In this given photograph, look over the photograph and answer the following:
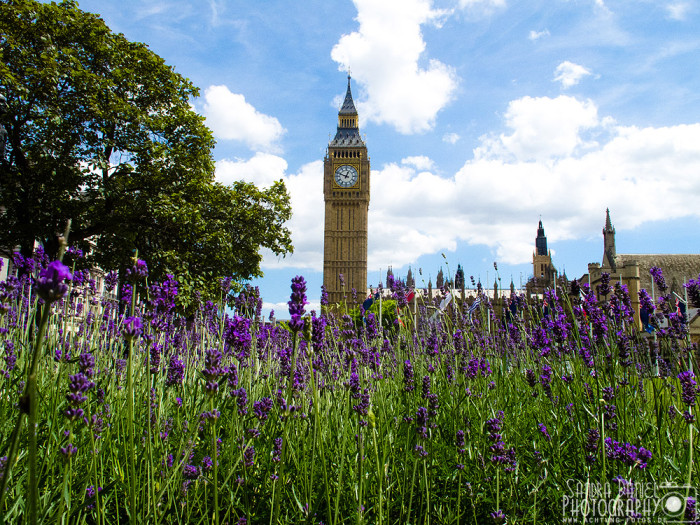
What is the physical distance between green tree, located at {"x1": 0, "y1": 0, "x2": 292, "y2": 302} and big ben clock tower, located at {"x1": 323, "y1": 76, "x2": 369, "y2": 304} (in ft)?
189

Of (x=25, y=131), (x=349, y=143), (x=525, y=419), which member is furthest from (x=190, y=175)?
(x=349, y=143)

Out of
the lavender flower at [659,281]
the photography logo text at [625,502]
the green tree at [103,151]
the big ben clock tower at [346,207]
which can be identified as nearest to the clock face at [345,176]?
the big ben clock tower at [346,207]

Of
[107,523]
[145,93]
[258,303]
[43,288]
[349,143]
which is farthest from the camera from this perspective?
[349,143]

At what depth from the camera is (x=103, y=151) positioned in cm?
1398

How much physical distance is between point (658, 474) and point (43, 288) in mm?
2582

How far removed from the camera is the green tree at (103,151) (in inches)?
492

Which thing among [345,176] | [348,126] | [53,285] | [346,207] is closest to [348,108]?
[348,126]

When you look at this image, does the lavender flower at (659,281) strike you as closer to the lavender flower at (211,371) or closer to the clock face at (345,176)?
the lavender flower at (211,371)

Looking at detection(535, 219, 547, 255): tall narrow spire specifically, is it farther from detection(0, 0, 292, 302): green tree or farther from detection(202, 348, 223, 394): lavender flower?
detection(202, 348, 223, 394): lavender flower

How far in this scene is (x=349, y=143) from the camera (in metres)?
73.2

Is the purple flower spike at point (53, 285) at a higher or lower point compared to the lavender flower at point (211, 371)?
higher

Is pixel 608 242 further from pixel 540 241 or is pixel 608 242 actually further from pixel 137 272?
pixel 137 272

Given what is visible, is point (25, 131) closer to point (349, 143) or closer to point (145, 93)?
point (145, 93)

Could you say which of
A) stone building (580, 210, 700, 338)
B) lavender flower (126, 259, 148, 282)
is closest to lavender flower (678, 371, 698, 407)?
lavender flower (126, 259, 148, 282)
